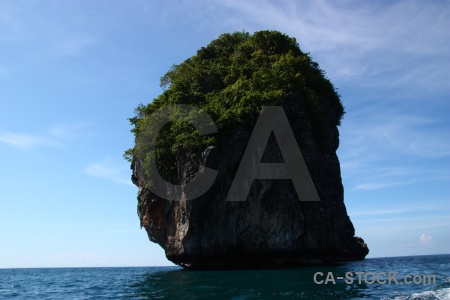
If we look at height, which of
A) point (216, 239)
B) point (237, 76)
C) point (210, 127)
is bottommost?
point (216, 239)

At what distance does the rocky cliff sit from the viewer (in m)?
30.0

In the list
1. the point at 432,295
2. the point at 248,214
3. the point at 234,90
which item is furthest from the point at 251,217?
the point at 432,295

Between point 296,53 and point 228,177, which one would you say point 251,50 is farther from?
point 228,177

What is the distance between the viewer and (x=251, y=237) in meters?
30.3

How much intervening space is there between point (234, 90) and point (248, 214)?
407 inches

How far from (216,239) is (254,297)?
1597 cm

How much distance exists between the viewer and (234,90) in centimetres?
3334

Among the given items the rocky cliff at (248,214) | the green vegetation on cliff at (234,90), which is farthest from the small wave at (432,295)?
the green vegetation on cliff at (234,90)

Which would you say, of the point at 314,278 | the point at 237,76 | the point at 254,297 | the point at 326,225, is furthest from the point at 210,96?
the point at 254,297

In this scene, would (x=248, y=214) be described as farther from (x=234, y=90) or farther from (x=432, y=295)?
(x=432, y=295)

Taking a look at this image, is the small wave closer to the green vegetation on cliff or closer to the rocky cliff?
the rocky cliff

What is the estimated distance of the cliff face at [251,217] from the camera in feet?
98.3

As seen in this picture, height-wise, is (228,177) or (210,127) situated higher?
(210,127)

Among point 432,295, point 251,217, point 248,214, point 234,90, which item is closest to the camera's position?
point 432,295
